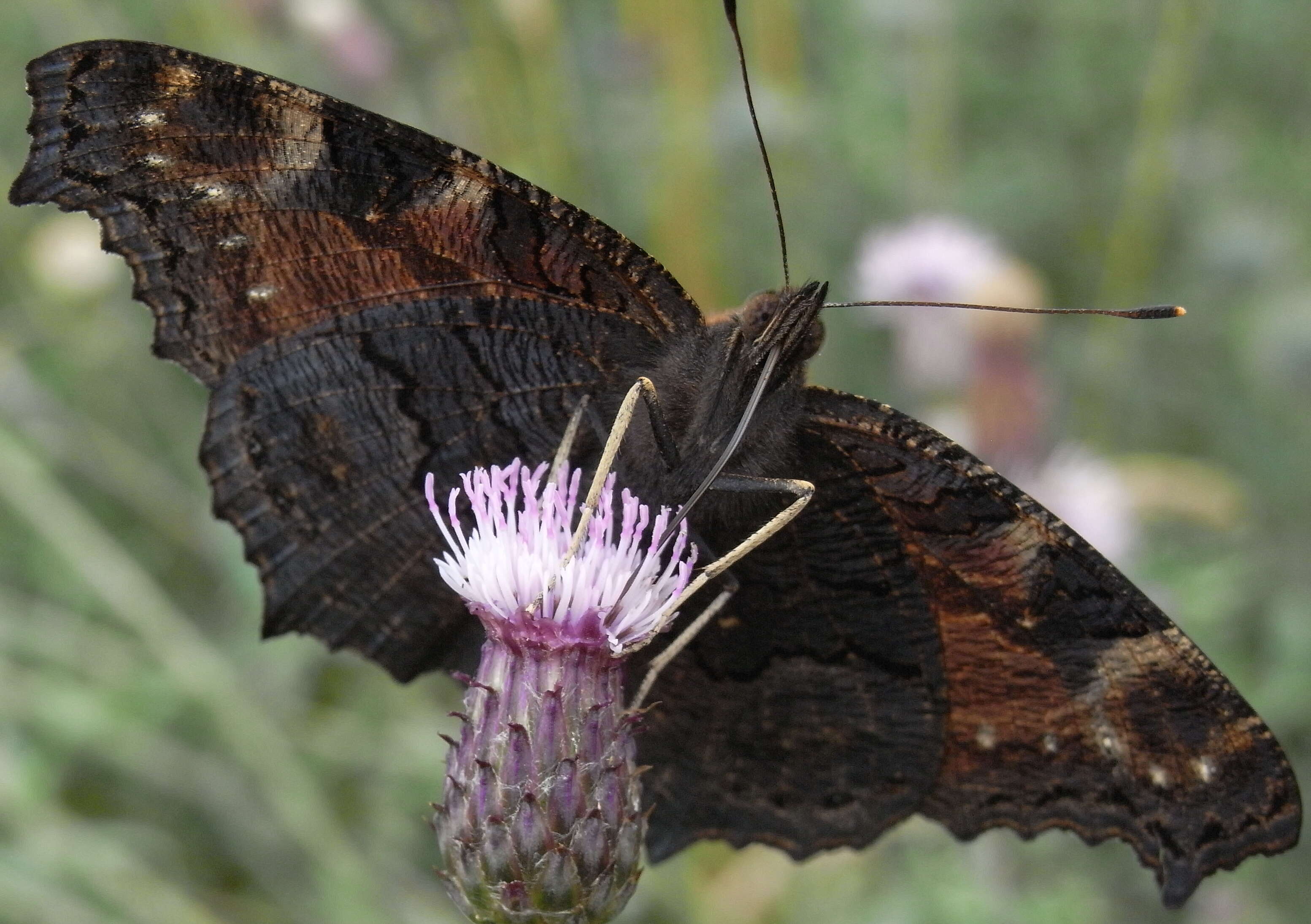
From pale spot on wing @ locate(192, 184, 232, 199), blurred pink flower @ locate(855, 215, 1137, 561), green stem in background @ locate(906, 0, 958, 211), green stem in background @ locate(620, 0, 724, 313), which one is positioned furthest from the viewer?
green stem in background @ locate(906, 0, 958, 211)

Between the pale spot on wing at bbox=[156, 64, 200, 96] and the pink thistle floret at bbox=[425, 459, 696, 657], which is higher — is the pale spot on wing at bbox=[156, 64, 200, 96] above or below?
above

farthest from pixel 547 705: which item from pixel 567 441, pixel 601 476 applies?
pixel 567 441

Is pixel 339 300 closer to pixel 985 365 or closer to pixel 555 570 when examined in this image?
pixel 555 570

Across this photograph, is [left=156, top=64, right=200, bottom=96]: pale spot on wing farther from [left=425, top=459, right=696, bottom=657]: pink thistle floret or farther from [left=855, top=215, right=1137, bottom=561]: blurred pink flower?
[left=855, top=215, right=1137, bottom=561]: blurred pink flower

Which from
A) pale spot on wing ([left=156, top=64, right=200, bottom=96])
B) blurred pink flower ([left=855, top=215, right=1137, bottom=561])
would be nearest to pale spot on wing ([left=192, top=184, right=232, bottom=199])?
pale spot on wing ([left=156, top=64, right=200, bottom=96])

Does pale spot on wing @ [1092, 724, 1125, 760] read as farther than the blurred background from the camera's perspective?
No

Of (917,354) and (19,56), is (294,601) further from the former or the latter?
(19,56)
